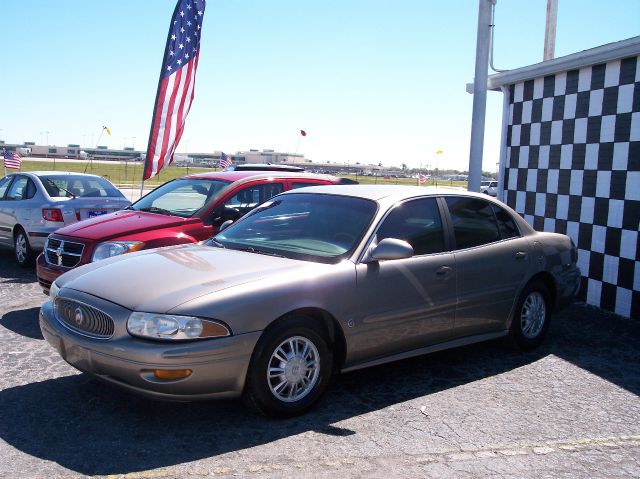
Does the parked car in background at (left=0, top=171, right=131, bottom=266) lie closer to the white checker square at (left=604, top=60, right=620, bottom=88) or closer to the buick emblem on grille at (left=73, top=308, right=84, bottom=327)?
the buick emblem on grille at (left=73, top=308, right=84, bottom=327)

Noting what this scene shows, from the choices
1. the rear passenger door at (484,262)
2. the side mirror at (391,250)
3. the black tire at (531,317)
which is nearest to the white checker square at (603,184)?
the black tire at (531,317)

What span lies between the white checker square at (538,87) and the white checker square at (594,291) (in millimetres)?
2293

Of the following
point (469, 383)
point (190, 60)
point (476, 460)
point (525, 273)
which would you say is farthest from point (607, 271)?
point (190, 60)

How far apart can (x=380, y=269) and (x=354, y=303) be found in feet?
1.09

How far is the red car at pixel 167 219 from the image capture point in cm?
606

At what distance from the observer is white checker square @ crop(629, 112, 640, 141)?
6582 mm

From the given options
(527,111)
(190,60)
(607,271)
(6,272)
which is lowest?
(6,272)

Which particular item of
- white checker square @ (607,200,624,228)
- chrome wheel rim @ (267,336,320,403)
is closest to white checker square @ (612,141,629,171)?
white checker square @ (607,200,624,228)

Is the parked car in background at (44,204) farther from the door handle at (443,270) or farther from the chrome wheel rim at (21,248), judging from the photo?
the door handle at (443,270)

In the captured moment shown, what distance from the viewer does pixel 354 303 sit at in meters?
4.13

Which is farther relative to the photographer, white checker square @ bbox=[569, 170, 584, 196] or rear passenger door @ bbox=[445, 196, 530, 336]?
white checker square @ bbox=[569, 170, 584, 196]

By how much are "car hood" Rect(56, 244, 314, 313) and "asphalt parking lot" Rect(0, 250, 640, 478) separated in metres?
0.70

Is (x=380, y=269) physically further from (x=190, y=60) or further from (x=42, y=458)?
(x=190, y=60)

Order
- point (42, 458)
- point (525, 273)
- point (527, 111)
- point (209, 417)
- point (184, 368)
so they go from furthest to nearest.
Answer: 1. point (527, 111)
2. point (525, 273)
3. point (209, 417)
4. point (184, 368)
5. point (42, 458)
